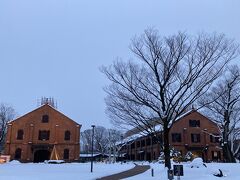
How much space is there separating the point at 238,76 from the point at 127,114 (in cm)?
1115

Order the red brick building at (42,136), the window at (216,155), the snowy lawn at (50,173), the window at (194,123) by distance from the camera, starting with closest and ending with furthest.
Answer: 1. the snowy lawn at (50,173)
2. the red brick building at (42,136)
3. the window at (216,155)
4. the window at (194,123)

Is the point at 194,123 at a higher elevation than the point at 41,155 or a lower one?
higher

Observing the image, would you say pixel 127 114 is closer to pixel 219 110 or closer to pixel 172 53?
pixel 172 53

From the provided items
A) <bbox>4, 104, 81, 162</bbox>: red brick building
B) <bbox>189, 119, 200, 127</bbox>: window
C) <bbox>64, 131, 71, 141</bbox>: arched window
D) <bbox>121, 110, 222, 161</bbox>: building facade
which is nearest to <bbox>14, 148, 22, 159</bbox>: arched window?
<bbox>4, 104, 81, 162</bbox>: red brick building

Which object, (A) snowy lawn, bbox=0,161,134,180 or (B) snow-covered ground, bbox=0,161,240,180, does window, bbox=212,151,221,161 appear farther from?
(A) snowy lawn, bbox=0,161,134,180

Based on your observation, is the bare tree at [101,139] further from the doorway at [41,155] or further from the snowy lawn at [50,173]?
the snowy lawn at [50,173]

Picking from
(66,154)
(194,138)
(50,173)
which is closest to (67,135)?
(66,154)

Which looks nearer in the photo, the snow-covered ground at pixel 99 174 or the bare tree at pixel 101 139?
the snow-covered ground at pixel 99 174

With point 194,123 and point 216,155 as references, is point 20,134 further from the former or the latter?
point 216,155

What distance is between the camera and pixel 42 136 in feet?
189

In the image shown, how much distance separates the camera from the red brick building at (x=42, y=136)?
55.6 m

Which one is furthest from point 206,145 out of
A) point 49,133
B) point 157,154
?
point 49,133

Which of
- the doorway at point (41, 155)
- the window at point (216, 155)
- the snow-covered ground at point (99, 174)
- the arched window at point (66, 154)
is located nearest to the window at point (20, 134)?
the doorway at point (41, 155)

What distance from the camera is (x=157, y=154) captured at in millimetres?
63250
